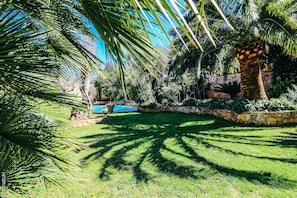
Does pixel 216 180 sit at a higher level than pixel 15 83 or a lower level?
lower

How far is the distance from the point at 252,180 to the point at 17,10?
175 inches

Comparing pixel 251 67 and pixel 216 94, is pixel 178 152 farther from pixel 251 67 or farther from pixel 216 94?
pixel 216 94

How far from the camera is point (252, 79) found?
887cm

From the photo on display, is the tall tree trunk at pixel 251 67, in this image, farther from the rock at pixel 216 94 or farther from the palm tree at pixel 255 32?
the rock at pixel 216 94

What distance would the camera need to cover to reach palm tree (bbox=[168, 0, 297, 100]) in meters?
7.10

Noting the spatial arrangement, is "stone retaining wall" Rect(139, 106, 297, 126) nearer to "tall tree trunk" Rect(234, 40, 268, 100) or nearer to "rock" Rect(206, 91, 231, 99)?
"tall tree trunk" Rect(234, 40, 268, 100)

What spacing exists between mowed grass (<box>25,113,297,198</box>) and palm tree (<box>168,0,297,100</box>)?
2570 millimetres

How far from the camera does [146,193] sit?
3.88 metres

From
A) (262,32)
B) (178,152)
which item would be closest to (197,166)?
(178,152)

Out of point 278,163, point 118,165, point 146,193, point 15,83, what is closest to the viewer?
point 15,83

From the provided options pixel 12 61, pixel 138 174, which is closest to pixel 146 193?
pixel 138 174

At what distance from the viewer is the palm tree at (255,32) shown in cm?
710

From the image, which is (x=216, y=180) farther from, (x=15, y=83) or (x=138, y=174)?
(x=15, y=83)

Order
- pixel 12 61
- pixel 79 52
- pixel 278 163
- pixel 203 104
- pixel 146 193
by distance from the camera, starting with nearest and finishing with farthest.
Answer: pixel 12 61, pixel 79 52, pixel 146 193, pixel 278 163, pixel 203 104
